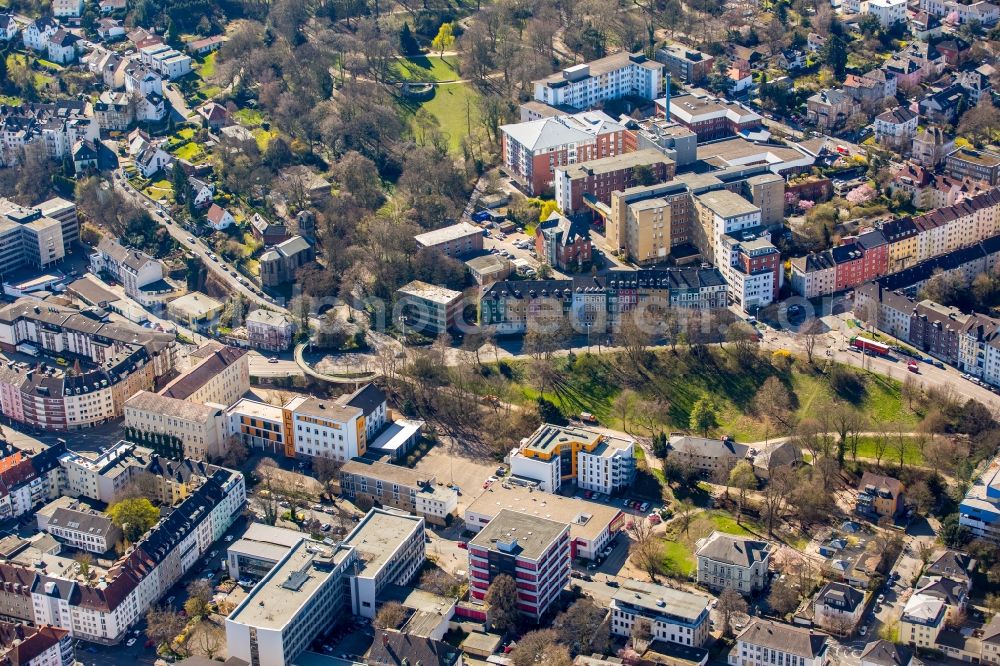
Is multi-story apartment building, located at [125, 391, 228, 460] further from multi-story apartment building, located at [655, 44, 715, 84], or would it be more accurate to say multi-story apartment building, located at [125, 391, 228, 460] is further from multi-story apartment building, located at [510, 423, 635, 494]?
multi-story apartment building, located at [655, 44, 715, 84]

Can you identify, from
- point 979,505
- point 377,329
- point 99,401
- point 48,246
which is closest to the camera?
point 979,505

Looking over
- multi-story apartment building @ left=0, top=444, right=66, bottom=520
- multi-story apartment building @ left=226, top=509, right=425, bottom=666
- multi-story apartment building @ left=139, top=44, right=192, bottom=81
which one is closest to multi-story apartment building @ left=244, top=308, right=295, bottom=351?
multi-story apartment building @ left=0, top=444, right=66, bottom=520

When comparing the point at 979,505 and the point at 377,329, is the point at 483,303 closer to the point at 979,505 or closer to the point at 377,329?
the point at 377,329

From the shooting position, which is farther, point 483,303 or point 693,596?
point 483,303

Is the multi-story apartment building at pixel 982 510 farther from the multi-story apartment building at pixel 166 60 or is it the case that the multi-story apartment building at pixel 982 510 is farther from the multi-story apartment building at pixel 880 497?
the multi-story apartment building at pixel 166 60

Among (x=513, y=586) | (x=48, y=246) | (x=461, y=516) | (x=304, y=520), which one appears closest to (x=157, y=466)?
(x=304, y=520)

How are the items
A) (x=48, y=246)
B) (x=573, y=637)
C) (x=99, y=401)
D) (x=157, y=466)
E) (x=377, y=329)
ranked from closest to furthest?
1. (x=573, y=637)
2. (x=157, y=466)
3. (x=99, y=401)
4. (x=377, y=329)
5. (x=48, y=246)
